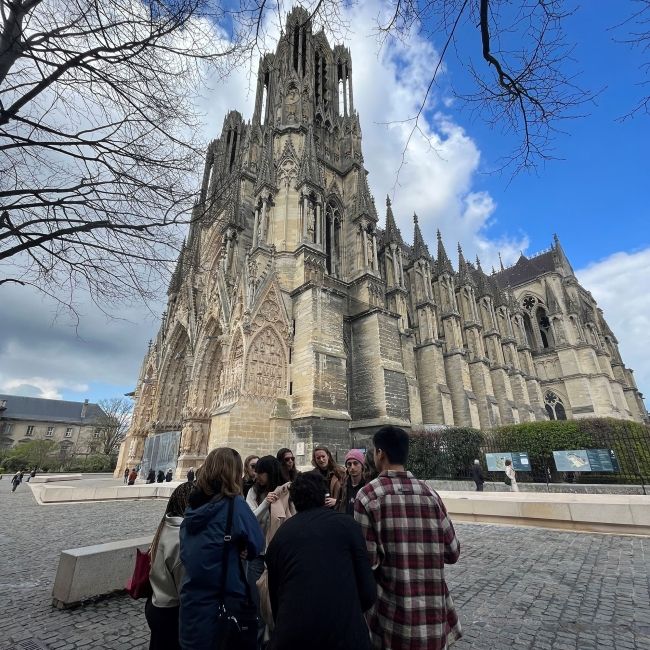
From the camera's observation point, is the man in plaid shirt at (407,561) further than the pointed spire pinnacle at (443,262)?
No

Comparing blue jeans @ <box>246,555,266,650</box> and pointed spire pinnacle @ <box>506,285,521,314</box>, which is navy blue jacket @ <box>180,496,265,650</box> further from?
pointed spire pinnacle @ <box>506,285,521,314</box>

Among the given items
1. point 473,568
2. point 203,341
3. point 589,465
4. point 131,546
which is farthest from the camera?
point 203,341

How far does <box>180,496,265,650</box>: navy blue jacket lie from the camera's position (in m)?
1.80

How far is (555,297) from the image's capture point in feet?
110

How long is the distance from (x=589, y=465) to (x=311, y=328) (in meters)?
10.2

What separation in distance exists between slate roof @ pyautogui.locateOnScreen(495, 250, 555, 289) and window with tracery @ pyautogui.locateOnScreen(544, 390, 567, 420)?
13.3 m

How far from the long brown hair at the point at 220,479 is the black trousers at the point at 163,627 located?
0.77 metres

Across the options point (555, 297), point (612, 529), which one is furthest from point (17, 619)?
point (555, 297)

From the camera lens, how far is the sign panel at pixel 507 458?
12227 mm

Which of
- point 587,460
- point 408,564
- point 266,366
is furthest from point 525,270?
point 408,564

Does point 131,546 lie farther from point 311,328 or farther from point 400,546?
point 311,328

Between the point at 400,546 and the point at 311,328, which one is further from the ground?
the point at 311,328

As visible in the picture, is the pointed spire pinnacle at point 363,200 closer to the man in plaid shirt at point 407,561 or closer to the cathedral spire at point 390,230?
the cathedral spire at point 390,230

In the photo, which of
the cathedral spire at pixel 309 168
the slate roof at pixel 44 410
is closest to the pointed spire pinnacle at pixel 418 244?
the cathedral spire at pixel 309 168
